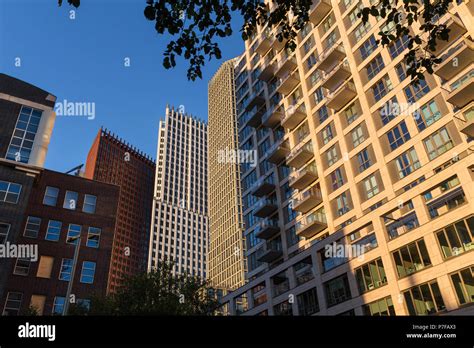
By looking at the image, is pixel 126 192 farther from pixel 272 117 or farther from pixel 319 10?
pixel 319 10

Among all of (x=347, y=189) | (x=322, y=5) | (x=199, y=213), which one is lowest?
(x=347, y=189)

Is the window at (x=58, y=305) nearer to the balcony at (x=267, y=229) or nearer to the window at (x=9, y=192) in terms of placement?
the window at (x=9, y=192)

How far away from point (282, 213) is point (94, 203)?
22.8 m

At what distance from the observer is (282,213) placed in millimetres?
52094

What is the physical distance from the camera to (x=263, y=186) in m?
55.2

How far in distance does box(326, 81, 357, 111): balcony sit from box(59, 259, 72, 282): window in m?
31.7

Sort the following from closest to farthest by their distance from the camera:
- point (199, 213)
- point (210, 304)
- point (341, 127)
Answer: point (210, 304) → point (341, 127) → point (199, 213)

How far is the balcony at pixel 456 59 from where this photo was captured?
33000mm

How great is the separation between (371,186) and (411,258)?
9381 millimetres

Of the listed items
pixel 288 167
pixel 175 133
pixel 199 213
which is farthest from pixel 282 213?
pixel 175 133

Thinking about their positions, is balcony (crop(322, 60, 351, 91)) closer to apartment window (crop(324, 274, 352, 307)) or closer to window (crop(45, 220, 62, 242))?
apartment window (crop(324, 274, 352, 307))

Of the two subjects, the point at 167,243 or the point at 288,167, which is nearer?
the point at 288,167

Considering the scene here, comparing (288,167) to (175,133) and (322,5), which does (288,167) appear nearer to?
(322,5)

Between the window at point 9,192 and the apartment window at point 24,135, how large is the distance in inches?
109
